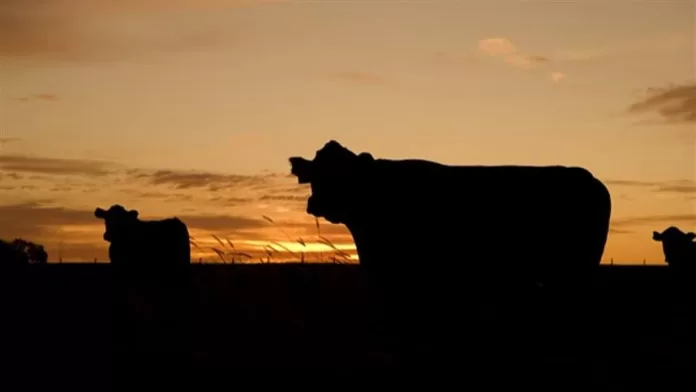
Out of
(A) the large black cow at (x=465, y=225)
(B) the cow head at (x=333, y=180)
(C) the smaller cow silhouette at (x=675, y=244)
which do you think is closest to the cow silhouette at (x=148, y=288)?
(B) the cow head at (x=333, y=180)

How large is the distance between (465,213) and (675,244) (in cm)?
1450

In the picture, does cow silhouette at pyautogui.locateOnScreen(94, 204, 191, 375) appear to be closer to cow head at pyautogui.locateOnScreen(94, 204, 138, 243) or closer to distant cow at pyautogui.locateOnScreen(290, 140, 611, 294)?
cow head at pyautogui.locateOnScreen(94, 204, 138, 243)

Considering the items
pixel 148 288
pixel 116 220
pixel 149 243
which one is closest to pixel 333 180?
pixel 148 288

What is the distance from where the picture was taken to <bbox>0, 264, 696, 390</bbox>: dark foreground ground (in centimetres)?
1171

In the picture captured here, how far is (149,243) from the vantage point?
2417 cm

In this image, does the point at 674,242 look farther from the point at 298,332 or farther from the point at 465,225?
the point at 298,332

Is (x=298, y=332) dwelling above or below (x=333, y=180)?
below

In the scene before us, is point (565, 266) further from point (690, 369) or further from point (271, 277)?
point (271, 277)

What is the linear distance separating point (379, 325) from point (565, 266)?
8.10ft

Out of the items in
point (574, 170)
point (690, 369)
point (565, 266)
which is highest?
point (574, 170)

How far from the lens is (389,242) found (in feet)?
46.0

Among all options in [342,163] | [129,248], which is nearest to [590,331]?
[342,163]

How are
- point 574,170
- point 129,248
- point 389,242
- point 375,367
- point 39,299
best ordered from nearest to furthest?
1. point 375,367
2. point 389,242
3. point 574,170
4. point 39,299
5. point 129,248

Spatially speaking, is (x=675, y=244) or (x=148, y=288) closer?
(x=148, y=288)
